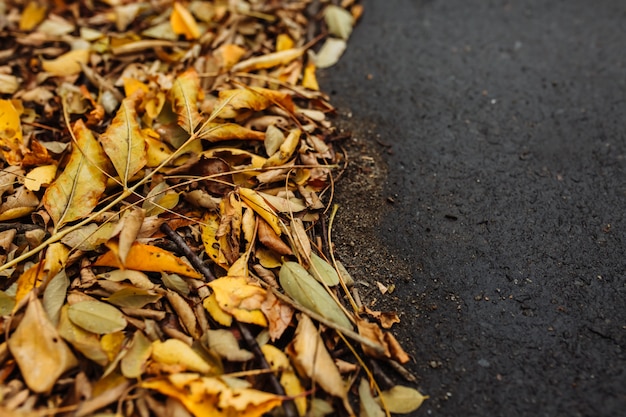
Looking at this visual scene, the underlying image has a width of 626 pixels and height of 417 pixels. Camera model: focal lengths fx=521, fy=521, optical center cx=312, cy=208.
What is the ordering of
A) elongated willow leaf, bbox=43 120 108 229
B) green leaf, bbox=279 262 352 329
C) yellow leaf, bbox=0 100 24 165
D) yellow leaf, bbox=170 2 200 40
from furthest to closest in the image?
yellow leaf, bbox=170 2 200 40 < yellow leaf, bbox=0 100 24 165 < elongated willow leaf, bbox=43 120 108 229 < green leaf, bbox=279 262 352 329

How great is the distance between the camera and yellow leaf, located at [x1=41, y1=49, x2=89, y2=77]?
213 cm

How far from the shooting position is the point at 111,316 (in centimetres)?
139

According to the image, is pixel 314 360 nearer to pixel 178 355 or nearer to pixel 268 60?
pixel 178 355

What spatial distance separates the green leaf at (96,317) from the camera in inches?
53.6

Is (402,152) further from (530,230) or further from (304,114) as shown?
(530,230)

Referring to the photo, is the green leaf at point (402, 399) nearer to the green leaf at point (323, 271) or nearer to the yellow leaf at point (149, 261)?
the green leaf at point (323, 271)

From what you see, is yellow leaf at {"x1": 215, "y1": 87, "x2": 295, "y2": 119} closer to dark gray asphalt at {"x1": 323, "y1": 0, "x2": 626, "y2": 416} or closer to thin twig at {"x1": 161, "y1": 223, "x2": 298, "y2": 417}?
dark gray asphalt at {"x1": 323, "y1": 0, "x2": 626, "y2": 416}

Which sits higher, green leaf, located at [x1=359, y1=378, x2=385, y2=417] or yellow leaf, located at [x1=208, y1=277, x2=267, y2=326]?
yellow leaf, located at [x1=208, y1=277, x2=267, y2=326]

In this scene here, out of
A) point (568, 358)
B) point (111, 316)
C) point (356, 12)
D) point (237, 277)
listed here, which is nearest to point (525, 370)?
point (568, 358)

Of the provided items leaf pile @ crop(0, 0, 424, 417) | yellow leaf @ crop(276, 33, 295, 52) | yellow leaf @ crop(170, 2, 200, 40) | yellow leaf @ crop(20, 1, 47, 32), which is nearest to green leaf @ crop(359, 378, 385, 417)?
leaf pile @ crop(0, 0, 424, 417)

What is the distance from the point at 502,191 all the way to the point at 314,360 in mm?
939

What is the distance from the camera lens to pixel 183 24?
2287 mm

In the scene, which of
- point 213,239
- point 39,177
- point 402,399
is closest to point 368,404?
point 402,399

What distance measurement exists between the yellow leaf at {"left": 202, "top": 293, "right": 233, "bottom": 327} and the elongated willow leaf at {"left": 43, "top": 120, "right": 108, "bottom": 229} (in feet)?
1.56
